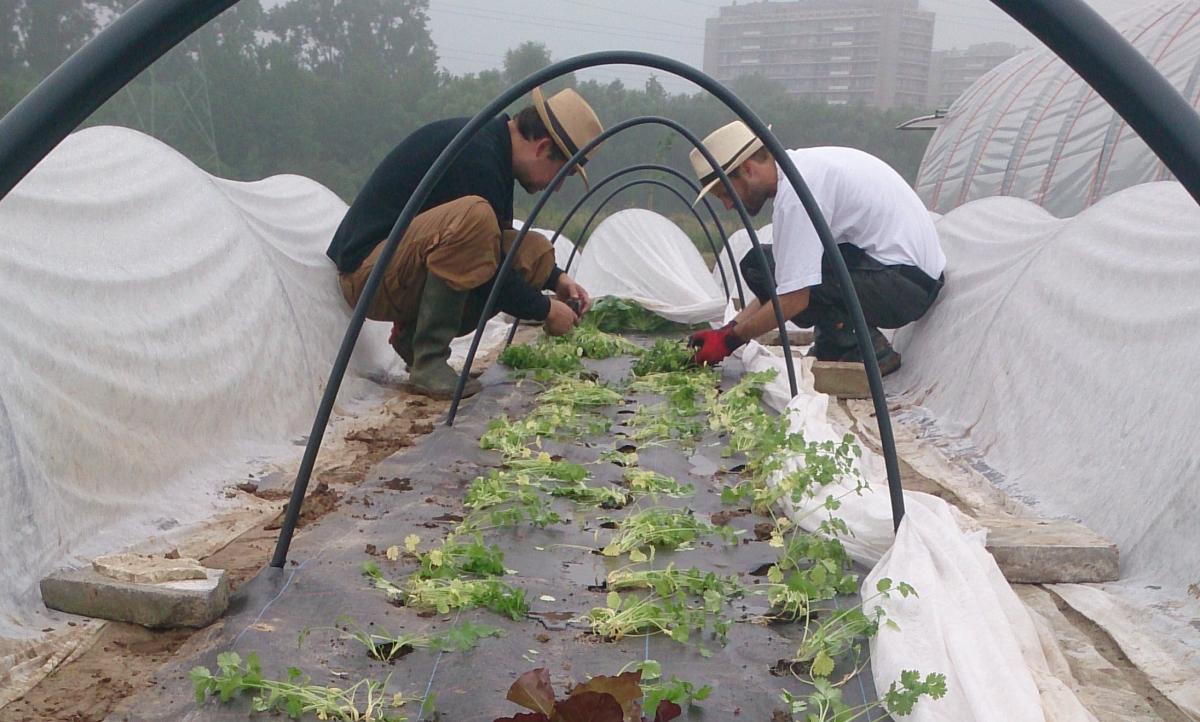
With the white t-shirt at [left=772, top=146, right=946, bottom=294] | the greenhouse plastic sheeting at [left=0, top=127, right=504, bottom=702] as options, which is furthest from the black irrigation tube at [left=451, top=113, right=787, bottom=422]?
the greenhouse plastic sheeting at [left=0, top=127, right=504, bottom=702]

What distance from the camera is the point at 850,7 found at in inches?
733

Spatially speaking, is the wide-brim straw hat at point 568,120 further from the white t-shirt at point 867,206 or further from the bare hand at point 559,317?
the white t-shirt at point 867,206

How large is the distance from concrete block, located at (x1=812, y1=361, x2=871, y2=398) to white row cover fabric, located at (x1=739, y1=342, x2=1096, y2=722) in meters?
A: 2.60

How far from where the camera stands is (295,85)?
1077 centimetres

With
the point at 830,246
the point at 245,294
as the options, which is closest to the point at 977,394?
the point at 830,246

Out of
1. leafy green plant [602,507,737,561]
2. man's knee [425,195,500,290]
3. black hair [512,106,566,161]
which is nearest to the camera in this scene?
leafy green plant [602,507,737,561]

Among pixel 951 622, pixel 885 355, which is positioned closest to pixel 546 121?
pixel 885 355

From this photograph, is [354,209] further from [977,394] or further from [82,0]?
[82,0]

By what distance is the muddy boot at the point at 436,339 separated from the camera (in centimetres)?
483

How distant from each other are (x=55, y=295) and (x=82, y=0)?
6.20 metres

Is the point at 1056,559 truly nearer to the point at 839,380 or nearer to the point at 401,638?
the point at 401,638

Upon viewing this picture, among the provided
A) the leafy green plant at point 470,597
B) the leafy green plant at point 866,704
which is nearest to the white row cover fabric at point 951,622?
the leafy green plant at point 866,704

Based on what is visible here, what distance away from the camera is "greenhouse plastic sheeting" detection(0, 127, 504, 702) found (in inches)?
93.6

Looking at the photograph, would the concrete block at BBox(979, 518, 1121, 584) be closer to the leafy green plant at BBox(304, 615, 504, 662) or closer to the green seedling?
the green seedling
